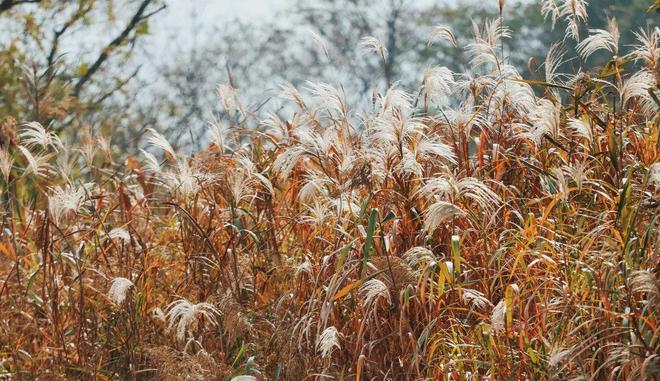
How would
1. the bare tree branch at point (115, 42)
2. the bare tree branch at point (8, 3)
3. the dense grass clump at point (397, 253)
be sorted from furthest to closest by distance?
the bare tree branch at point (115, 42), the bare tree branch at point (8, 3), the dense grass clump at point (397, 253)

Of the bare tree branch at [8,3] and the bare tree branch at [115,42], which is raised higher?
the bare tree branch at [8,3]

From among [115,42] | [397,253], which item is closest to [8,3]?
[115,42]

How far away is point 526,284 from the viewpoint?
3.85 meters

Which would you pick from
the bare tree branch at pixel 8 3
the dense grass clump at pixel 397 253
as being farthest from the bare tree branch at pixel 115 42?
the dense grass clump at pixel 397 253

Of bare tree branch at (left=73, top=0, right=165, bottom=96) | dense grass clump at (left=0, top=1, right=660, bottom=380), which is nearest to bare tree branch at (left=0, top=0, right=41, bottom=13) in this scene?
bare tree branch at (left=73, top=0, right=165, bottom=96)

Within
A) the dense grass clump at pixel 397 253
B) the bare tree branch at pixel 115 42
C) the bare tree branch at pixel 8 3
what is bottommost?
the dense grass clump at pixel 397 253

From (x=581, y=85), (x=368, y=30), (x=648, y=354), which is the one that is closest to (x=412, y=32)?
(x=368, y=30)

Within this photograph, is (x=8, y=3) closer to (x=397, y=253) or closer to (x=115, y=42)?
(x=115, y=42)

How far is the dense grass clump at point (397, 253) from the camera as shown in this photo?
11.7ft

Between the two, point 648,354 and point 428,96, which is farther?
point 428,96

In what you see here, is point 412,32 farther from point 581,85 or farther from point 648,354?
point 648,354

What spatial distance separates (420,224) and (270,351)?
2.53 ft

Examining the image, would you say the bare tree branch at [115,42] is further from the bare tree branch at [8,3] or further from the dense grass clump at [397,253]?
the dense grass clump at [397,253]

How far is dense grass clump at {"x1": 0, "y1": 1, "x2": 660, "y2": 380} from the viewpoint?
141 inches
